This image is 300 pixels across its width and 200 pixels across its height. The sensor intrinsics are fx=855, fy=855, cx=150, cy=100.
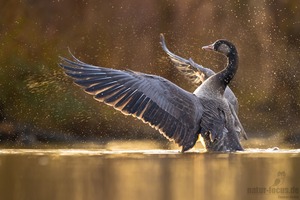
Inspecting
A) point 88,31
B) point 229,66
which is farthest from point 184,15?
point 229,66

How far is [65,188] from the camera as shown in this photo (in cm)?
764

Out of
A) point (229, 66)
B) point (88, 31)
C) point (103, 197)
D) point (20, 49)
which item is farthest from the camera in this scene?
point (88, 31)

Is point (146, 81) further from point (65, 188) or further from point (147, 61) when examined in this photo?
point (147, 61)

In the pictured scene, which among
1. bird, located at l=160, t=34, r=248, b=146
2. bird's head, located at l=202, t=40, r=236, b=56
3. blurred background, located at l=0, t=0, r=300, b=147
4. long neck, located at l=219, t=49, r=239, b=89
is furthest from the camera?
blurred background, located at l=0, t=0, r=300, b=147

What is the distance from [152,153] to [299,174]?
105 inches

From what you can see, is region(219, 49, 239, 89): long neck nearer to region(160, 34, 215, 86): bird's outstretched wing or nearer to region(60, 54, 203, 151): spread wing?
region(60, 54, 203, 151): spread wing

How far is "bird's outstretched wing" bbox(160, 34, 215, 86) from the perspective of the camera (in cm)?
1202

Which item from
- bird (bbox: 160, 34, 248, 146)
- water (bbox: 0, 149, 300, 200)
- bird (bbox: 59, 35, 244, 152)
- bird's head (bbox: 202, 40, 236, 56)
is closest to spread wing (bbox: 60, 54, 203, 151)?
bird (bbox: 59, 35, 244, 152)

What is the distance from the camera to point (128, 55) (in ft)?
58.7

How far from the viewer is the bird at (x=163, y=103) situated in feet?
30.7

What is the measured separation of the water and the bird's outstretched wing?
5.36 feet

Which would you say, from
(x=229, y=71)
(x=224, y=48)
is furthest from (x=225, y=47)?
(x=229, y=71)

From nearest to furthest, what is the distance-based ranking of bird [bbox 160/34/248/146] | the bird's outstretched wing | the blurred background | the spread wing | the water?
the water, the spread wing, bird [bbox 160/34/248/146], the bird's outstretched wing, the blurred background

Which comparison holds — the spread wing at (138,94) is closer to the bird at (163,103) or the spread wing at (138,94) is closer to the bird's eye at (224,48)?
the bird at (163,103)
